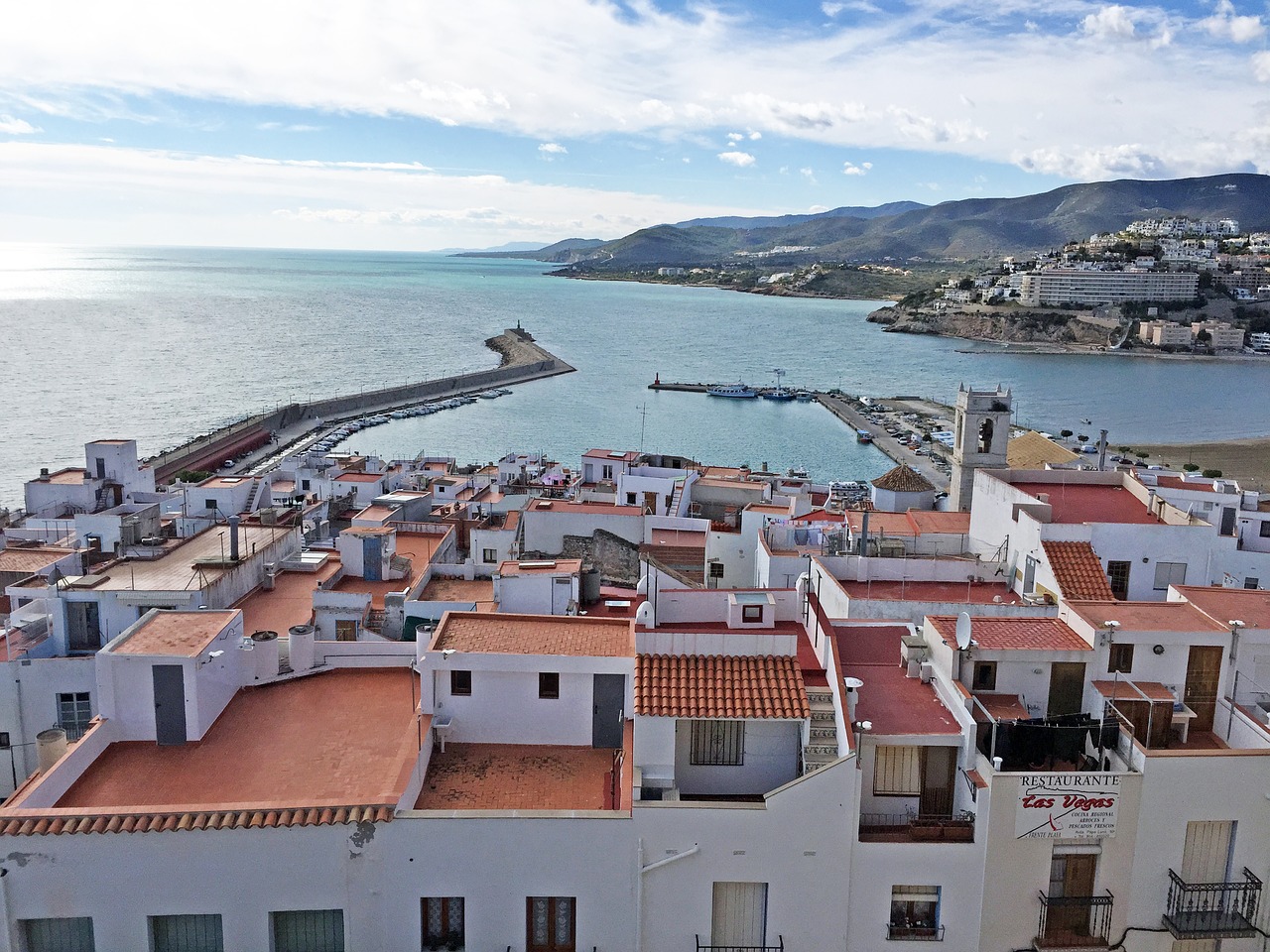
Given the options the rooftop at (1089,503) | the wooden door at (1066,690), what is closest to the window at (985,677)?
the wooden door at (1066,690)

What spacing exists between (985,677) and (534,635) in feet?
17.2

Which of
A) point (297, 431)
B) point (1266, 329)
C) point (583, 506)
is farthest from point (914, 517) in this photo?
point (1266, 329)

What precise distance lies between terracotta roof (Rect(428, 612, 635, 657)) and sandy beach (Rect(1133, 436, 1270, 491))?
5143 centimetres

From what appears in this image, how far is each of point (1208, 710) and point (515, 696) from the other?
→ 7.91 meters

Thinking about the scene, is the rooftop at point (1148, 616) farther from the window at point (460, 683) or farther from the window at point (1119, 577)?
the window at point (460, 683)

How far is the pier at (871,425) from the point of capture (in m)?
54.7

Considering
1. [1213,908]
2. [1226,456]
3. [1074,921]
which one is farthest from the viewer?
[1226,456]

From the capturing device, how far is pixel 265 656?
12.0 metres

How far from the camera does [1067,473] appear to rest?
18609 millimetres

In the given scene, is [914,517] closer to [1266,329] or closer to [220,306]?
[1266,329]

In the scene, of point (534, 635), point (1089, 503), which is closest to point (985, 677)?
point (534, 635)

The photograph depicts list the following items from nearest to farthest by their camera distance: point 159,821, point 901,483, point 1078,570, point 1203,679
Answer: point 159,821
point 1203,679
point 1078,570
point 901,483

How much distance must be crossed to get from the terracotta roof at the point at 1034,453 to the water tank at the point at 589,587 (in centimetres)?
2071

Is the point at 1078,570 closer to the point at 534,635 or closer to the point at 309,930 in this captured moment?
the point at 534,635
